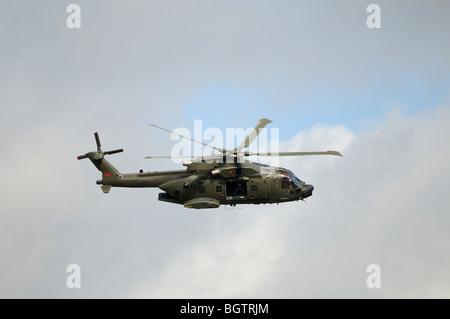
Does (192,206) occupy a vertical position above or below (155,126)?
below

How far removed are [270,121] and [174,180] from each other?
10.1 meters

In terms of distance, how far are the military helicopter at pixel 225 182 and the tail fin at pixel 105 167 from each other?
2.53ft

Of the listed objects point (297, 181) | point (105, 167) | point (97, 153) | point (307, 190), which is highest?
point (97, 153)

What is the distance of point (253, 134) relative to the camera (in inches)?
2248

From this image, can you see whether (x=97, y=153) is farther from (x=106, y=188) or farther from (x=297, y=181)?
(x=297, y=181)

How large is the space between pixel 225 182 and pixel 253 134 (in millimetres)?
5140

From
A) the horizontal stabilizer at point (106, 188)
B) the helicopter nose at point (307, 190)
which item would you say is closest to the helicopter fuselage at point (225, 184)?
the helicopter nose at point (307, 190)

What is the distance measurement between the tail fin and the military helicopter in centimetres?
77

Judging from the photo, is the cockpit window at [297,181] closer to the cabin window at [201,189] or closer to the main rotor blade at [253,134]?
the main rotor blade at [253,134]

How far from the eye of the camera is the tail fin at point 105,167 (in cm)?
5672

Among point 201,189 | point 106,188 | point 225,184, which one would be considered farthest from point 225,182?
point 106,188

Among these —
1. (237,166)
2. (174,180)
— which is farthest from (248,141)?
(174,180)

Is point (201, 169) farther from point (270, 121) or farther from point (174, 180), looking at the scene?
point (270, 121)

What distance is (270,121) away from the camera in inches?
2319
